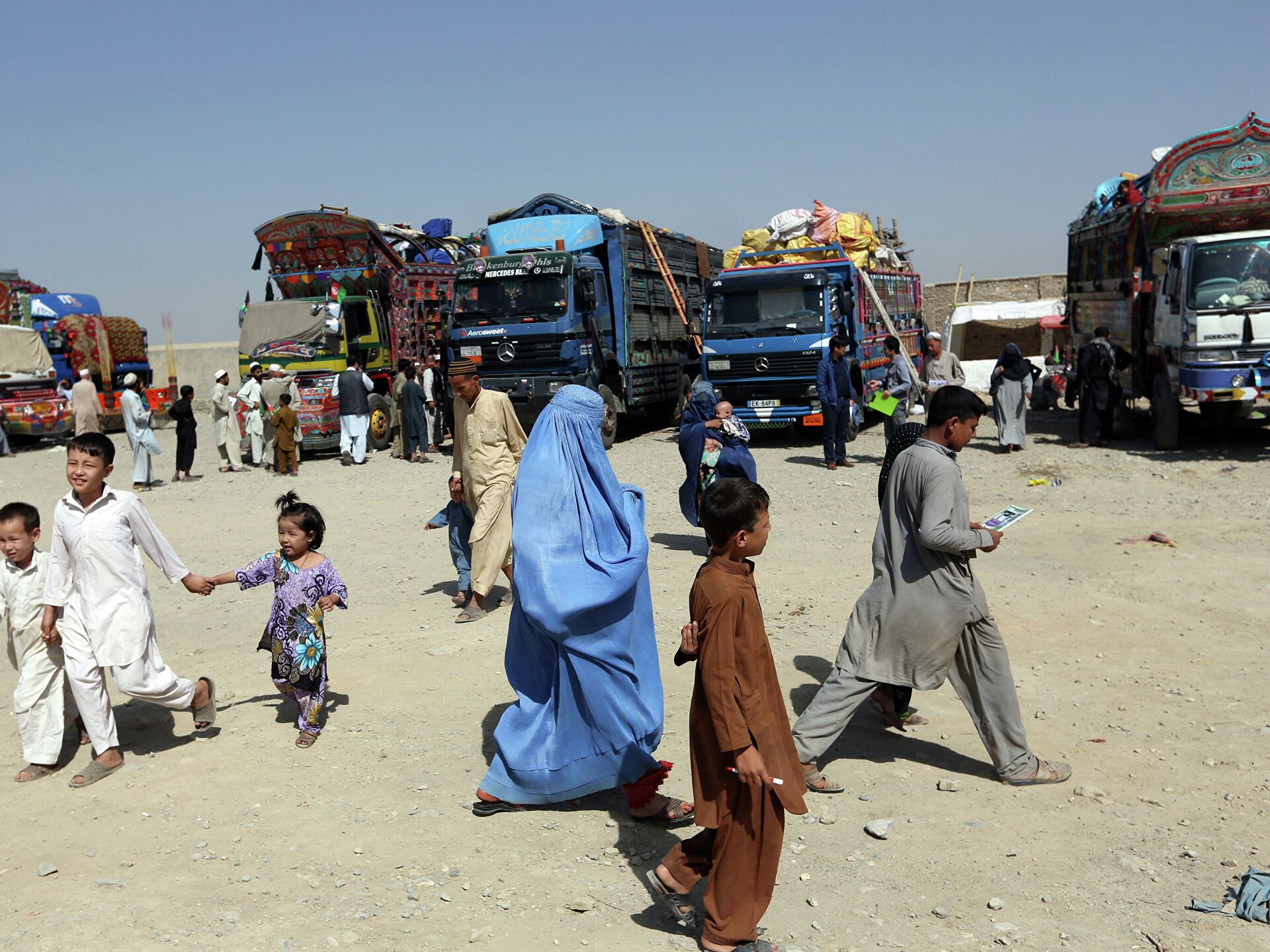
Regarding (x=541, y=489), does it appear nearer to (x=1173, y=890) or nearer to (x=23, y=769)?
(x=1173, y=890)

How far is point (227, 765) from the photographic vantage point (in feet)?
14.8

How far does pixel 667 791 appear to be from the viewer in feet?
13.8

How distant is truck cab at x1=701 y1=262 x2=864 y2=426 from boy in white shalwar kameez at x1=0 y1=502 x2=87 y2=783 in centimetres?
1119

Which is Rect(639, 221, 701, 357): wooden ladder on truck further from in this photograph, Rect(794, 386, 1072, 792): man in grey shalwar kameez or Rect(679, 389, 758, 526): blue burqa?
Rect(794, 386, 1072, 792): man in grey shalwar kameez

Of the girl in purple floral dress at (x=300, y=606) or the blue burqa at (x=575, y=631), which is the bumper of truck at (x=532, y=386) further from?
the blue burqa at (x=575, y=631)

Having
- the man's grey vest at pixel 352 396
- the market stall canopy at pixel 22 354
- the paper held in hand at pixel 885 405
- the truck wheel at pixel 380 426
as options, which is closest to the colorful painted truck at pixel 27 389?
the market stall canopy at pixel 22 354

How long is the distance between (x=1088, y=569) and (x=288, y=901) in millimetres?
6213

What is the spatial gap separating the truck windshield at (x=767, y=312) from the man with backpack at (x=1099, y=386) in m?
3.57

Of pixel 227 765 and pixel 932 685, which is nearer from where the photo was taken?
Answer: pixel 932 685

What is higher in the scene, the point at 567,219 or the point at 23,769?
the point at 567,219

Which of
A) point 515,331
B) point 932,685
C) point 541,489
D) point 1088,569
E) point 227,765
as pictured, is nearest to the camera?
point 541,489

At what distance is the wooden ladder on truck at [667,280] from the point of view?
17172 millimetres

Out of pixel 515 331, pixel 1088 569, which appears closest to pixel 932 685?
pixel 1088 569

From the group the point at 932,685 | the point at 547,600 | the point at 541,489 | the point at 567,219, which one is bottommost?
the point at 932,685
